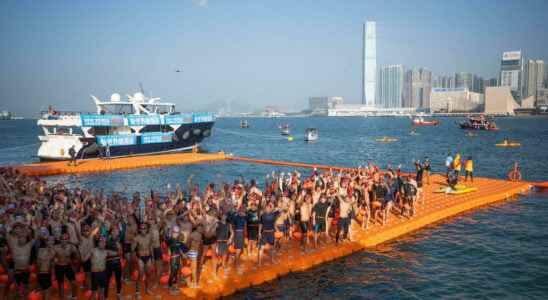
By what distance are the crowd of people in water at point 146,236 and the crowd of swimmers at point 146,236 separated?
2 centimetres

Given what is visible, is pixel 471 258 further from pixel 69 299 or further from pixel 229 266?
pixel 69 299

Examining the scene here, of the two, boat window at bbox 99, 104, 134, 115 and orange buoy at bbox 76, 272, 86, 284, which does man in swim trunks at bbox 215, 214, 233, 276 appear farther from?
boat window at bbox 99, 104, 134, 115

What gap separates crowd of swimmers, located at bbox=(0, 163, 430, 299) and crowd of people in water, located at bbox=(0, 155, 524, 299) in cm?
2

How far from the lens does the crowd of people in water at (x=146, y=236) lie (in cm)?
905

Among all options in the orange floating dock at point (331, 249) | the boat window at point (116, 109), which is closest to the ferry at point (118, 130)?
the boat window at point (116, 109)

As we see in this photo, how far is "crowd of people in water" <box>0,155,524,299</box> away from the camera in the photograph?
29.7 feet

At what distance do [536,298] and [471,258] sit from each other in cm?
283

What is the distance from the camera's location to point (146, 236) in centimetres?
960

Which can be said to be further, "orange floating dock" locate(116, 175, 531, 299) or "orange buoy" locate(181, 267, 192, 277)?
"orange floating dock" locate(116, 175, 531, 299)

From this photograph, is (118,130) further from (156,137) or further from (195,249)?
(195,249)

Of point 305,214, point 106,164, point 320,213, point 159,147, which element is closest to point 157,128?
point 159,147

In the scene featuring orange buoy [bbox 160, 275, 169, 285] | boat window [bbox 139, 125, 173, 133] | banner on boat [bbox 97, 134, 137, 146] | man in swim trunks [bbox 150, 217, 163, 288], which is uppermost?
boat window [bbox 139, 125, 173, 133]

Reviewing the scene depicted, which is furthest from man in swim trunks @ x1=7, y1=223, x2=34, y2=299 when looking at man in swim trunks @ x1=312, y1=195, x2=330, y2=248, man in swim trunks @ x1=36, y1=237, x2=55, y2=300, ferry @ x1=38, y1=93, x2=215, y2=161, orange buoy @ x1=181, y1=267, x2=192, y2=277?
ferry @ x1=38, y1=93, x2=215, y2=161

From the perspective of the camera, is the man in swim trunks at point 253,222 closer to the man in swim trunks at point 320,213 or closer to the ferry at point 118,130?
the man in swim trunks at point 320,213
